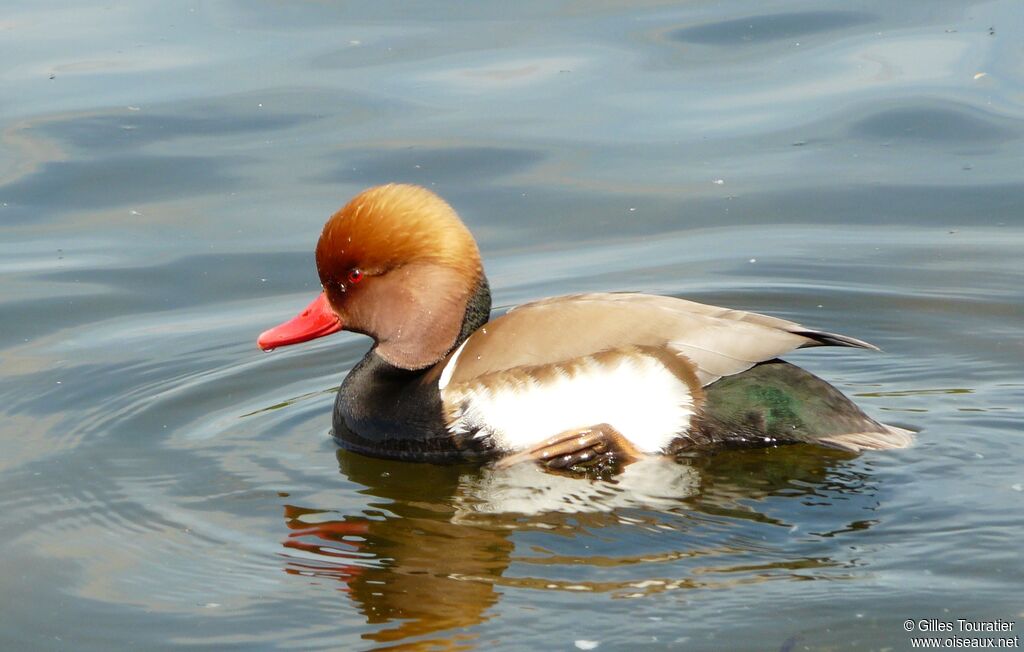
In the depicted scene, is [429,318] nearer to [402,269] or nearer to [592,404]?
[402,269]

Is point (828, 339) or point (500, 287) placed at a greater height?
point (828, 339)

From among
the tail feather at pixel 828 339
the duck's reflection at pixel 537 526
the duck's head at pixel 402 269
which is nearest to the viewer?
the duck's reflection at pixel 537 526

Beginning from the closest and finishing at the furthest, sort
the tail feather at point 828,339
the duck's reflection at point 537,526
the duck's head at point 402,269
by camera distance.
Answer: the duck's reflection at point 537,526, the tail feather at point 828,339, the duck's head at point 402,269

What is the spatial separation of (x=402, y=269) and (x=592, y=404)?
0.89 meters

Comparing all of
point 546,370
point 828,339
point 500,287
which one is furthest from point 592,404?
point 500,287

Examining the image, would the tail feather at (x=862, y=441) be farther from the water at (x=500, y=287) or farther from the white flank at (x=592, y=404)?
the white flank at (x=592, y=404)

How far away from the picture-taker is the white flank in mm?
5293

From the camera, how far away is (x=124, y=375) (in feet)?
21.4

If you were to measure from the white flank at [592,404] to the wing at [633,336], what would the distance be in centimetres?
7

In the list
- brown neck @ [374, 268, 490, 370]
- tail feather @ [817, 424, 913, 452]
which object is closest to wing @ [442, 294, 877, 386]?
brown neck @ [374, 268, 490, 370]

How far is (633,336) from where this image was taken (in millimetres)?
5328

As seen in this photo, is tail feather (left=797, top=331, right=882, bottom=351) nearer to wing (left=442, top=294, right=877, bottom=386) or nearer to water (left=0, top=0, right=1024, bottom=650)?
wing (left=442, top=294, right=877, bottom=386)

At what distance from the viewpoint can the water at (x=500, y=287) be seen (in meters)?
4.35

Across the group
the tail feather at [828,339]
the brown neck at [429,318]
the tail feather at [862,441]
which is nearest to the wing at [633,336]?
the tail feather at [828,339]
